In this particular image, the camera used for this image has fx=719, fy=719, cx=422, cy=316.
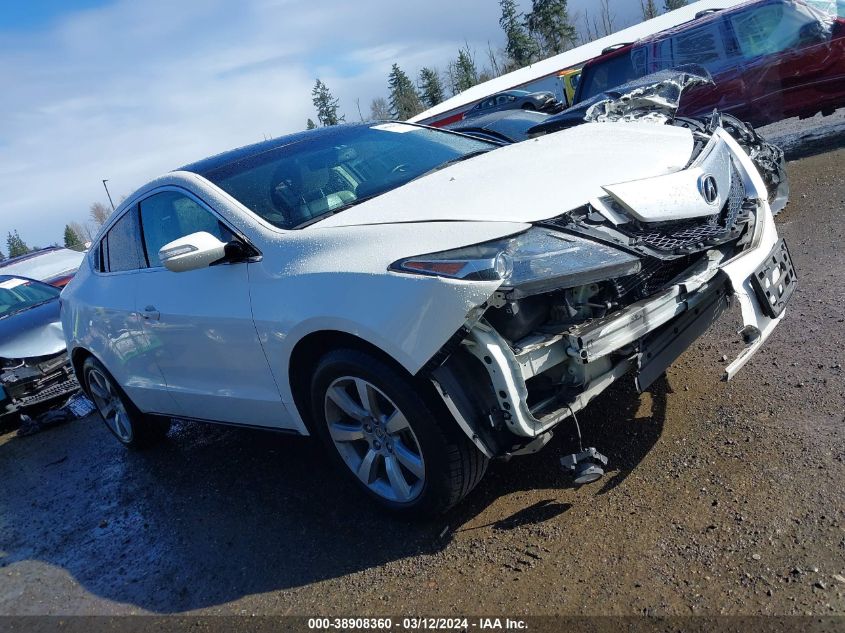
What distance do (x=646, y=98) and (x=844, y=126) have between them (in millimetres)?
7499

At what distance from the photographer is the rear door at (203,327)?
3.49 meters

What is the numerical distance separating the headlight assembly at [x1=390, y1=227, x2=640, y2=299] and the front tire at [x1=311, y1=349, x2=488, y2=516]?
1.61ft

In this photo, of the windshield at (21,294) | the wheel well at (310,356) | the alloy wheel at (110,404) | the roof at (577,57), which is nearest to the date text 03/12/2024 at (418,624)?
the wheel well at (310,356)

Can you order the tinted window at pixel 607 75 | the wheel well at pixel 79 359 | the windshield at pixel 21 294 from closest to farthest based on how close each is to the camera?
the wheel well at pixel 79 359 < the windshield at pixel 21 294 < the tinted window at pixel 607 75

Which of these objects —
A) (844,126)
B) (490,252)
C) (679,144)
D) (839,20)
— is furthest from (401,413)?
(844,126)

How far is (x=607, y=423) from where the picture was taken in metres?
3.71

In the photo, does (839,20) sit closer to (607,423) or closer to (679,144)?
(679,144)

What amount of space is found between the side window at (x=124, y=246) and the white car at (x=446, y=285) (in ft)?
1.57

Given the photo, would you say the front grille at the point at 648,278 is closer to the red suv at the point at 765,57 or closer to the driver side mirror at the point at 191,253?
the driver side mirror at the point at 191,253

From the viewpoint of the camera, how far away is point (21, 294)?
9.32m

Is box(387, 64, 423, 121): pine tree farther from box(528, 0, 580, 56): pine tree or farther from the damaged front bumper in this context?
the damaged front bumper

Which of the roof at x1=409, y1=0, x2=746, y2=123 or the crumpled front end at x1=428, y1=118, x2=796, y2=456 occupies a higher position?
the roof at x1=409, y1=0, x2=746, y2=123

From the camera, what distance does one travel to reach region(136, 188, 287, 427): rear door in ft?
11.4

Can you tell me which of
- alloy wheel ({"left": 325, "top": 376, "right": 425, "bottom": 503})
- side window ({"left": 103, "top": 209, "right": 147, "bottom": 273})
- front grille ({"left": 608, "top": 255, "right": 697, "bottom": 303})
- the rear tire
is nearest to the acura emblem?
front grille ({"left": 608, "top": 255, "right": 697, "bottom": 303})
